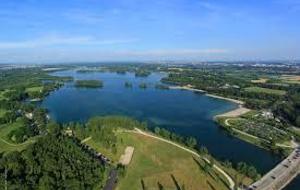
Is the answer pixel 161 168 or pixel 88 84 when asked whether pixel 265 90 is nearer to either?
pixel 88 84

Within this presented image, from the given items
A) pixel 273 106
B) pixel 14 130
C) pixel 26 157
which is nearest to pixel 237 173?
pixel 26 157

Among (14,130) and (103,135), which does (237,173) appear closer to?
(103,135)

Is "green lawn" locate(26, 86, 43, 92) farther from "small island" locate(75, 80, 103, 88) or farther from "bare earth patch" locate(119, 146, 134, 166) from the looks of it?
"bare earth patch" locate(119, 146, 134, 166)

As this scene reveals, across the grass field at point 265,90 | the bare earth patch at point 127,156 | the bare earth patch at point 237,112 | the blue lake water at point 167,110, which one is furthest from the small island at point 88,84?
the bare earth patch at point 127,156

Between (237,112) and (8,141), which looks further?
(237,112)

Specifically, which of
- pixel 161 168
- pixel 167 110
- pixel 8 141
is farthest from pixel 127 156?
pixel 167 110

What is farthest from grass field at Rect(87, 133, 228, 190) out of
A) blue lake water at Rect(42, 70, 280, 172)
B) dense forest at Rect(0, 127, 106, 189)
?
blue lake water at Rect(42, 70, 280, 172)

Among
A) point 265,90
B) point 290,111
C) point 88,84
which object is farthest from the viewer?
point 88,84
